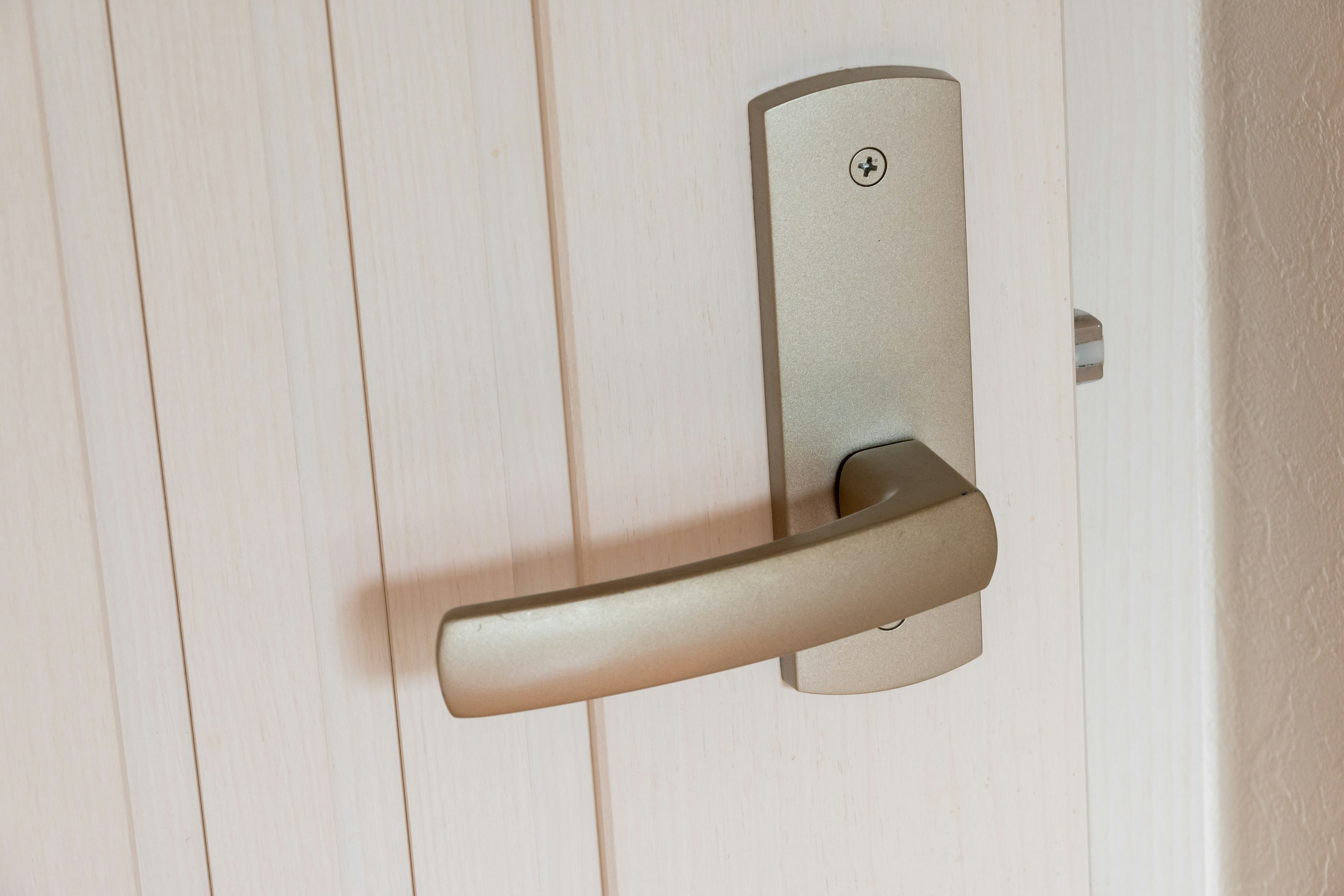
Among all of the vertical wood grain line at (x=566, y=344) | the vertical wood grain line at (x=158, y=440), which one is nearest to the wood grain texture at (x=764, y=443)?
the vertical wood grain line at (x=566, y=344)

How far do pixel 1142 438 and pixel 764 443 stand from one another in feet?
0.76

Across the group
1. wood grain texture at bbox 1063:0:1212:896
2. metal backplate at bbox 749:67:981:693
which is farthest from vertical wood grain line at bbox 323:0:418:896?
wood grain texture at bbox 1063:0:1212:896

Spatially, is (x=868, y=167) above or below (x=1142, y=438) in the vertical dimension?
above

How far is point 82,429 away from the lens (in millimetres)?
313

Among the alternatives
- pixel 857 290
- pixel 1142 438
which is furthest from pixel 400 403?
pixel 1142 438

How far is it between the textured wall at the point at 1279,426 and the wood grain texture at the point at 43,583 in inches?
16.7

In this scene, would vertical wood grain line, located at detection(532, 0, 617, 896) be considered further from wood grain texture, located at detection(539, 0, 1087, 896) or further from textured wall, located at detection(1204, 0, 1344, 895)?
textured wall, located at detection(1204, 0, 1344, 895)

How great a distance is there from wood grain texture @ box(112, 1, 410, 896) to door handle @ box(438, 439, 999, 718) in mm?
65

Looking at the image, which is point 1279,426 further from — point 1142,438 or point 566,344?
point 566,344

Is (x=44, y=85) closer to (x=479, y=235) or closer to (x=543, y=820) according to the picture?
(x=479, y=235)

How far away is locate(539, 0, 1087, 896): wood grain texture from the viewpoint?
12.8 inches

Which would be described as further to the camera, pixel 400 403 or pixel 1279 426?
pixel 1279 426

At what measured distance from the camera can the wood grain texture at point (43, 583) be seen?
0.30 metres

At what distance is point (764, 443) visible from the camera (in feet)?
1.14
